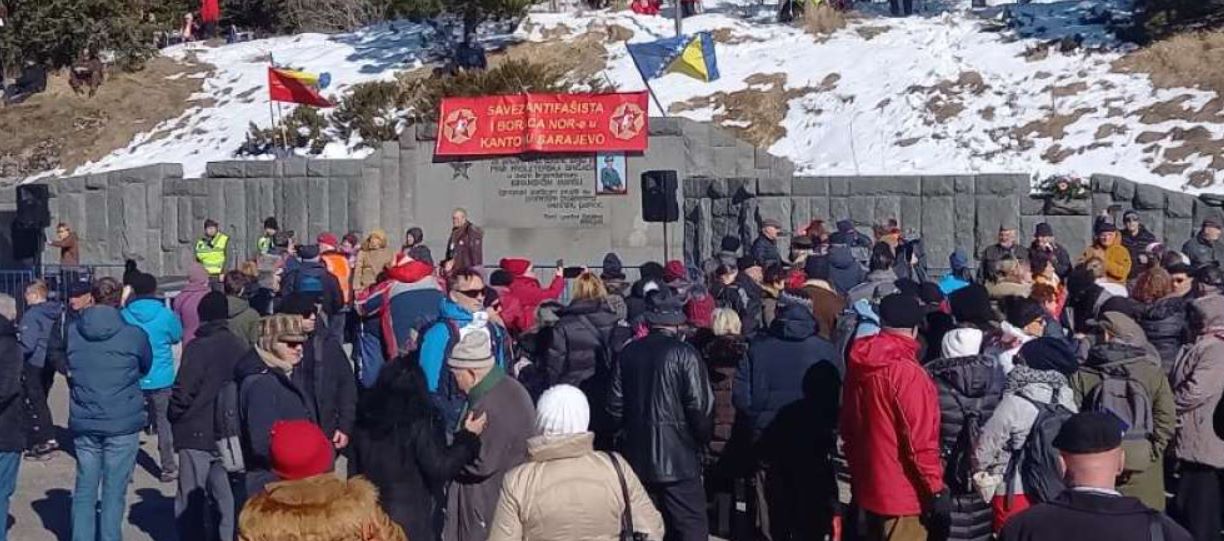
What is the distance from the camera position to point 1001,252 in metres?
14.6

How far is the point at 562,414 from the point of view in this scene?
238 inches

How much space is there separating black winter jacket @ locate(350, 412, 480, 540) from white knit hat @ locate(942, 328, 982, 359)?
225 centimetres

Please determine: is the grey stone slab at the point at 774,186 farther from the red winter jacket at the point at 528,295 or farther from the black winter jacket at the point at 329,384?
the black winter jacket at the point at 329,384

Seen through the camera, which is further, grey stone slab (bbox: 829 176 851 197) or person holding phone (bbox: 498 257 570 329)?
grey stone slab (bbox: 829 176 851 197)

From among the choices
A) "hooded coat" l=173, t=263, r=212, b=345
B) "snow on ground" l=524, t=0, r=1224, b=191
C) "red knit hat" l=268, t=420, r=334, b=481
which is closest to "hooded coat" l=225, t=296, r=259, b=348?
"hooded coat" l=173, t=263, r=212, b=345

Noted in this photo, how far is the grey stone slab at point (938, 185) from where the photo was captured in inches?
872

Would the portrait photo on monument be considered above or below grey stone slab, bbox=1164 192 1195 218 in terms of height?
above

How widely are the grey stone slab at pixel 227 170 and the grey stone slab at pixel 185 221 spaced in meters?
0.73

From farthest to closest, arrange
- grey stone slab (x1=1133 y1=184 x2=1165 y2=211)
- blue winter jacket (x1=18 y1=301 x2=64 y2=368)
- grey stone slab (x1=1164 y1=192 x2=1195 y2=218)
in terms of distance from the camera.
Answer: grey stone slab (x1=1133 y1=184 x2=1165 y2=211) → grey stone slab (x1=1164 y1=192 x2=1195 y2=218) → blue winter jacket (x1=18 y1=301 x2=64 y2=368)

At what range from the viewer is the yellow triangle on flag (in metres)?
24.4

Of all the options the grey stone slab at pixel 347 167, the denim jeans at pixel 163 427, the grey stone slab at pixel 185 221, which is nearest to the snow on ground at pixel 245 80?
the grey stone slab at pixel 185 221

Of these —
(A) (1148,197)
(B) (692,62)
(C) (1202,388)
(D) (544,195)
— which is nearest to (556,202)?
(D) (544,195)

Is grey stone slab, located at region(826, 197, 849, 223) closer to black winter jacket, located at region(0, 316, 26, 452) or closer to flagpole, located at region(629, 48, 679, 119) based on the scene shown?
flagpole, located at region(629, 48, 679, 119)

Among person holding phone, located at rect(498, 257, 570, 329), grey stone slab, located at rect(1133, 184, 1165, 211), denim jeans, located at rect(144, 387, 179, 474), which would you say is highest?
grey stone slab, located at rect(1133, 184, 1165, 211)
